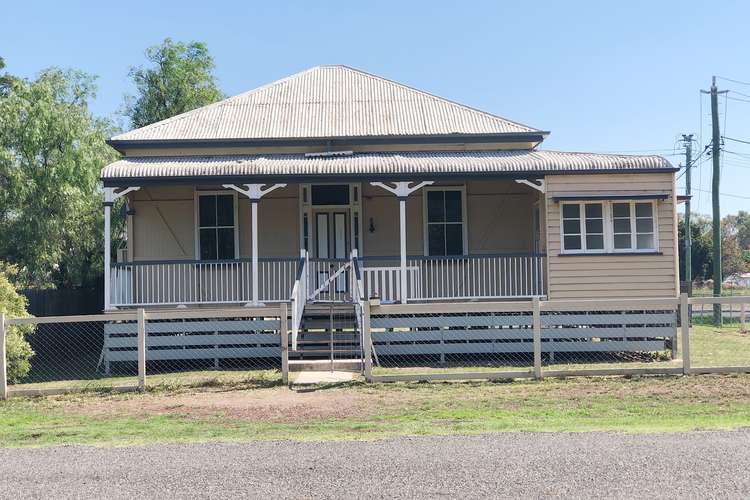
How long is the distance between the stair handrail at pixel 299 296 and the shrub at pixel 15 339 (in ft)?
15.4

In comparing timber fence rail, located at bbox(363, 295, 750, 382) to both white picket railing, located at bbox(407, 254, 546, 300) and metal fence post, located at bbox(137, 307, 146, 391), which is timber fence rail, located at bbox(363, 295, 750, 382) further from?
metal fence post, located at bbox(137, 307, 146, 391)

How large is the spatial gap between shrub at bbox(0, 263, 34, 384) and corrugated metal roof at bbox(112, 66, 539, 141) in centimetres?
472

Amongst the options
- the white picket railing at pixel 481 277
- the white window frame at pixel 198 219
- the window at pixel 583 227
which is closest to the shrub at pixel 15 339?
the white window frame at pixel 198 219

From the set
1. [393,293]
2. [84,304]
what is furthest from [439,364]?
[84,304]

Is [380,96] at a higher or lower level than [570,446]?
higher

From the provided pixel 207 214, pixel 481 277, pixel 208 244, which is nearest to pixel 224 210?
pixel 207 214

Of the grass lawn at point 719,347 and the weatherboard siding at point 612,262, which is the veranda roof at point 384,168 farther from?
Answer: the grass lawn at point 719,347

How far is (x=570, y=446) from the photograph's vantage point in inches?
298

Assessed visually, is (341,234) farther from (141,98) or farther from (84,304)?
(141,98)

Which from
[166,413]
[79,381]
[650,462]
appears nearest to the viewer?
[650,462]

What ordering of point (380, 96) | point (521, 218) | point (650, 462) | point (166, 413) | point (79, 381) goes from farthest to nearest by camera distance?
point (380, 96), point (521, 218), point (79, 381), point (166, 413), point (650, 462)

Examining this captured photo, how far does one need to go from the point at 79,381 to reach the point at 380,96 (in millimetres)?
10880

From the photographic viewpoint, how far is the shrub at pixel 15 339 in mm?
13281

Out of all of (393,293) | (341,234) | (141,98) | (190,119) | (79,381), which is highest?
(141,98)
